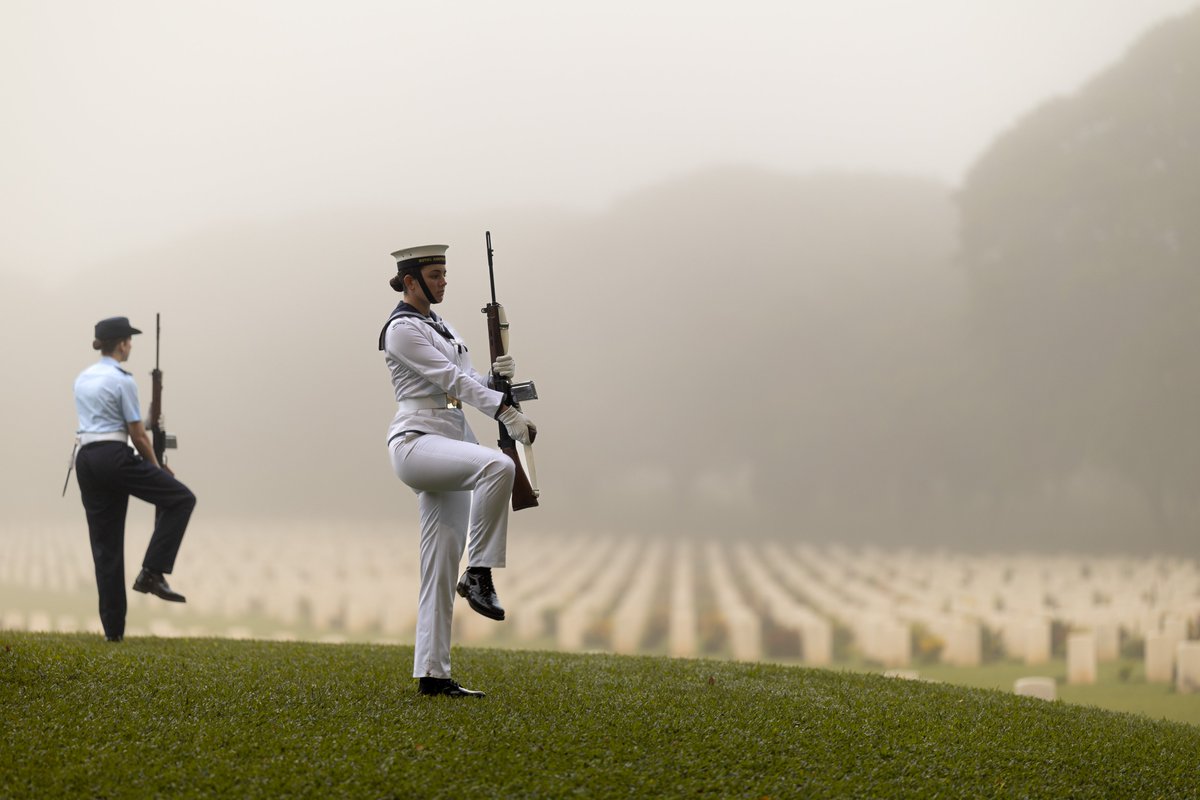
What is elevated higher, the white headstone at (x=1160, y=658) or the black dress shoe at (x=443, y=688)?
the black dress shoe at (x=443, y=688)

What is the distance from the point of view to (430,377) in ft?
19.5

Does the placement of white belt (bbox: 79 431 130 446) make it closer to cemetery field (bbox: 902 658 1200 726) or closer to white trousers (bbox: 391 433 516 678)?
white trousers (bbox: 391 433 516 678)

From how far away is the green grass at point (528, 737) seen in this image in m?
5.17

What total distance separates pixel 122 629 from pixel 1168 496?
3025cm

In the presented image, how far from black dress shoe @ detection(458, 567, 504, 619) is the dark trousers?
3.70 metres

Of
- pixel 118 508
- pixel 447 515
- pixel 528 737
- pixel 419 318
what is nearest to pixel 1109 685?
pixel 528 737

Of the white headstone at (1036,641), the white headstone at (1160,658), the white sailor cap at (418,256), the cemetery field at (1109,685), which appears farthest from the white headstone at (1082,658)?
the white sailor cap at (418,256)

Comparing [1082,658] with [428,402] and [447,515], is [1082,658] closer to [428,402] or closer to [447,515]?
[447,515]

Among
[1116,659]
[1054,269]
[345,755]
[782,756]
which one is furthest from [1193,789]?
[1054,269]

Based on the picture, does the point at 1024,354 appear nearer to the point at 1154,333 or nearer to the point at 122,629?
the point at 1154,333

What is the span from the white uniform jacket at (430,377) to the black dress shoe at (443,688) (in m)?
1.34

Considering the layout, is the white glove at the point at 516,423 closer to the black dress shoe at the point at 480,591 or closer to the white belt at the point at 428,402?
the white belt at the point at 428,402

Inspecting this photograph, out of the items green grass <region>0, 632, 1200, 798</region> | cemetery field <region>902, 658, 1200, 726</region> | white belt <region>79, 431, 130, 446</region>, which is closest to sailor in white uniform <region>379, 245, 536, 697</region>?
green grass <region>0, 632, 1200, 798</region>

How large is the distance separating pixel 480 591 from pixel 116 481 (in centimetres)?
411
